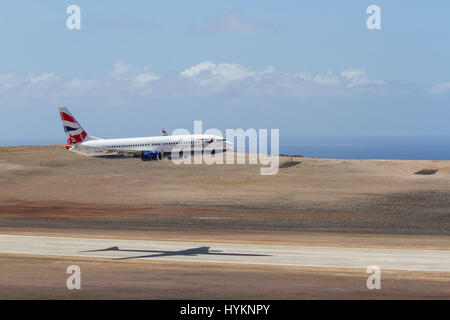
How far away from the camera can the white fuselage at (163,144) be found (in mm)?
92812

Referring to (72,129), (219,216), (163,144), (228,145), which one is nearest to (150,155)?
(163,144)

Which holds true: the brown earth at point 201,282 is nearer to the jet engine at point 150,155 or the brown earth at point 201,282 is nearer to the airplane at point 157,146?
the jet engine at point 150,155

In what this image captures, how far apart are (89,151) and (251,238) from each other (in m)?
48.5

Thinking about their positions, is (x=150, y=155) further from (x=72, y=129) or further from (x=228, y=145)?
(x=72, y=129)

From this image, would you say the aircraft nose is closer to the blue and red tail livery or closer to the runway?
the blue and red tail livery

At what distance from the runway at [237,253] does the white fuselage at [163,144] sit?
40.9m

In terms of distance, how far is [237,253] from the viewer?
4641cm

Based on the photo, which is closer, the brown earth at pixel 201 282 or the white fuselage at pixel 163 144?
the brown earth at pixel 201 282

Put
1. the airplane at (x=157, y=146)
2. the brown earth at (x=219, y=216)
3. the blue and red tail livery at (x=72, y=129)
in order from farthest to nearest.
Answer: the blue and red tail livery at (x=72, y=129) → the airplane at (x=157, y=146) → the brown earth at (x=219, y=216)

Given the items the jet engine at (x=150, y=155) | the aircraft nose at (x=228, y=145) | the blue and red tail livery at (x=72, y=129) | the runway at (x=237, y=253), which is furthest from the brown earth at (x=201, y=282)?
the blue and red tail livery at (x=72, y=129)

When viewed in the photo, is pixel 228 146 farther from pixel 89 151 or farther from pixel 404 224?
pixel 404 224

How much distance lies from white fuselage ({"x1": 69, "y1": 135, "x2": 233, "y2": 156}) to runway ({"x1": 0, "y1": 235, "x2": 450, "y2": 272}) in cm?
4094

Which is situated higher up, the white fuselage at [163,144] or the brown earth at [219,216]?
the white fuselage at [163,144]

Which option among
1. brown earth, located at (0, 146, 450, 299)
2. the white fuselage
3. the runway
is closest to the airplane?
the white fuselage
